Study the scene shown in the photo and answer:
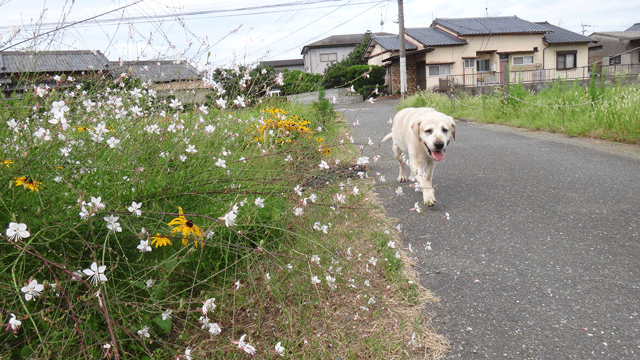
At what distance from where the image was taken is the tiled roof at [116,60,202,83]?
349 centimetres

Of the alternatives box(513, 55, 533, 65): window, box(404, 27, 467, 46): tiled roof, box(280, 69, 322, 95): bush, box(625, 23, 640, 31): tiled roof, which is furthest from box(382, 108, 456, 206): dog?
box(625, 23, 640, 31): tiled roof

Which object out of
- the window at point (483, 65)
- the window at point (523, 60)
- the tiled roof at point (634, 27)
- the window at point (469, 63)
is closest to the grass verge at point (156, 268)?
the window at point (469, 63)

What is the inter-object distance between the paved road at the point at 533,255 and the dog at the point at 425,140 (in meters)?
0.29

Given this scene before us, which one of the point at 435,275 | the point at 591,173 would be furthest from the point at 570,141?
the point at 435,275

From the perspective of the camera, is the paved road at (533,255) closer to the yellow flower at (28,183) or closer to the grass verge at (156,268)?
the grass verge at (156,268)

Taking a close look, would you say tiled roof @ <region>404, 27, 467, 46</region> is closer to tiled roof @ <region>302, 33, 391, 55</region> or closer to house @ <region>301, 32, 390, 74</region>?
house @ <region>301, 32, 390, 74</region>

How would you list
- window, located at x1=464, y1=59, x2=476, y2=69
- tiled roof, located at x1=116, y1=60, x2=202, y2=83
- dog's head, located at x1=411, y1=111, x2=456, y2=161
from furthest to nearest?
window, located at x1=464, y1=59, x2=476, y2=69 → dog's head, located at x1=411, y1=111, x2=456, y2=161 → tiled roof, located at x1=116, y1=60, x2=202, y2=83

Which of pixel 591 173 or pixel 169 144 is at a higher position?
pixel 169 144

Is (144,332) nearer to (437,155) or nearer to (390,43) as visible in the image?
(437,155)

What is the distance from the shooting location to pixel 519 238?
3385 mm

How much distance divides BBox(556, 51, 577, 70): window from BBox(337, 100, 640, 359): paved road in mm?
35744

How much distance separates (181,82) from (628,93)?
28.3ft

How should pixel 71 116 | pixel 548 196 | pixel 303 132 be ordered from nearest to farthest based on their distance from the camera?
pixel 71 116
pixel 548 196
pixel 303 132

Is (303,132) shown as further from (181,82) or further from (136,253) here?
(136,253)
